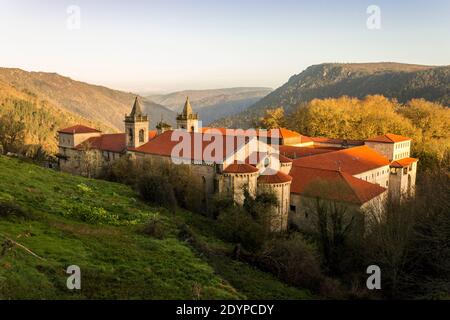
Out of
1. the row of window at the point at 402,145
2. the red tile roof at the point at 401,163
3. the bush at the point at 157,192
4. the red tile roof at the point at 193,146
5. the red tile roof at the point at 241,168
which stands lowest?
the red tile roof at the point at 401,163

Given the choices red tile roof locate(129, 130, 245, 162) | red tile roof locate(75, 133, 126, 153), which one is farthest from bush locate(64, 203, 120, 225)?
red tile roof locate(75, 133, 126, 153)

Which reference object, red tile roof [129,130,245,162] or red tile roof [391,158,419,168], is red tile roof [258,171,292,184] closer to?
red tile roof [129,130,245,162]

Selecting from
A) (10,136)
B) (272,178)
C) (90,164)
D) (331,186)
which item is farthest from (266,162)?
(10,136)

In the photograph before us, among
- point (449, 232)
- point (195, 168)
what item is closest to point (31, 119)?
point (195, 168)

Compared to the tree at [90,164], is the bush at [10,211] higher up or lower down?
higher up

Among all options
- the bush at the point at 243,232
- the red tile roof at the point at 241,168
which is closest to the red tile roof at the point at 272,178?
the red tile roof at the point at 241,168

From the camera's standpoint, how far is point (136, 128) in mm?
49688

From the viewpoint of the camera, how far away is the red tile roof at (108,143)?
177ft

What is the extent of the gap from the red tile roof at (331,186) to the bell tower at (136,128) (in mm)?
20295

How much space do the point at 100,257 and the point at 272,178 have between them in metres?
20.7

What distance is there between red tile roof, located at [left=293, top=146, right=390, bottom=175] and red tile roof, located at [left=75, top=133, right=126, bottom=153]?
24.2 meters

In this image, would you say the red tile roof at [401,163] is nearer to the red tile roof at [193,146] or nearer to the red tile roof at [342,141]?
the red tile roof at [342,141]

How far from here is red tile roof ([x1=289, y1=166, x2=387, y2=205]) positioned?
3272 cm
